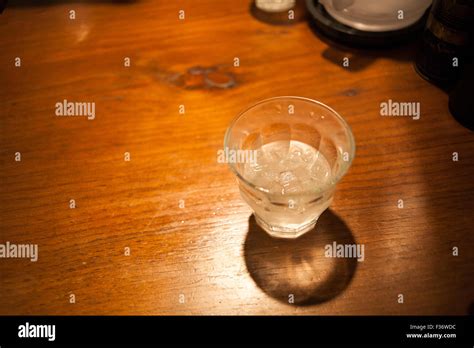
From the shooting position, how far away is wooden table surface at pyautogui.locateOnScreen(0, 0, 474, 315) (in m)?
0.96

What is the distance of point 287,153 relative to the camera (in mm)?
1107

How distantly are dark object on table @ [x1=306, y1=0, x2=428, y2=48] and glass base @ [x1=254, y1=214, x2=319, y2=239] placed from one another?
2.23 ft

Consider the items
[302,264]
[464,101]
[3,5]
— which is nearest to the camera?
[302,264]

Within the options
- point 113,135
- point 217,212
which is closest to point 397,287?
point 217,212

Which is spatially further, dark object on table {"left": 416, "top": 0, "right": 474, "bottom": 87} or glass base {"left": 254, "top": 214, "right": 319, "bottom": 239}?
dark object on table {"left": 416, "top": 0, "right": 474, "bottom": 87}

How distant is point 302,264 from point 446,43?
0.74 metres
